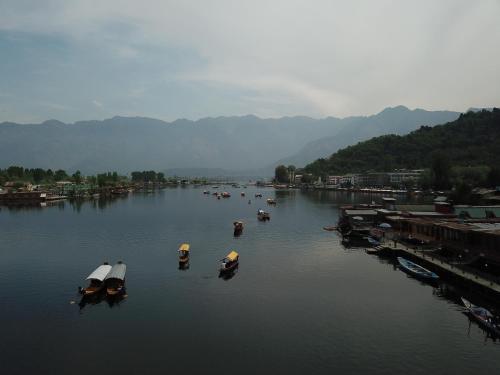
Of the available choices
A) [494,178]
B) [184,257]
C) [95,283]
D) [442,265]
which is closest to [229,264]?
[184,257]

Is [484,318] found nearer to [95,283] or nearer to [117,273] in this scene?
[117,273]

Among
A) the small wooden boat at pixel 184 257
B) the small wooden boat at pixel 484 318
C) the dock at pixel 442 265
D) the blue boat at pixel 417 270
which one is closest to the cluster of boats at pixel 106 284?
the small wooden boat at pixel 184 257

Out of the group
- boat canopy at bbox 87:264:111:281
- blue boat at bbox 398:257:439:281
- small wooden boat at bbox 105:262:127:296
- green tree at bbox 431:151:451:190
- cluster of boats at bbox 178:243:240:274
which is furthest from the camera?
green tree at bbox 431:151:451:190

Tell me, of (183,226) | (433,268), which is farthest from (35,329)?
(183,226)

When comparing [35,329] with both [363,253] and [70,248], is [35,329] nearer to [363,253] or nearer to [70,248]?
[70,248]

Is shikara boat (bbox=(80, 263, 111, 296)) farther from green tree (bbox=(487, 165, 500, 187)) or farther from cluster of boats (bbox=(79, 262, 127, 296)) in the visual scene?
green tree (bbox=(487, 165, 500, 187))

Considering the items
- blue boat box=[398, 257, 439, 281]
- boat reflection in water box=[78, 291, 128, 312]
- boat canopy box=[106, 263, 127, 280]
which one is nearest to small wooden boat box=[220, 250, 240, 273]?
boat canopy box=[106, 263, 127, 280]
